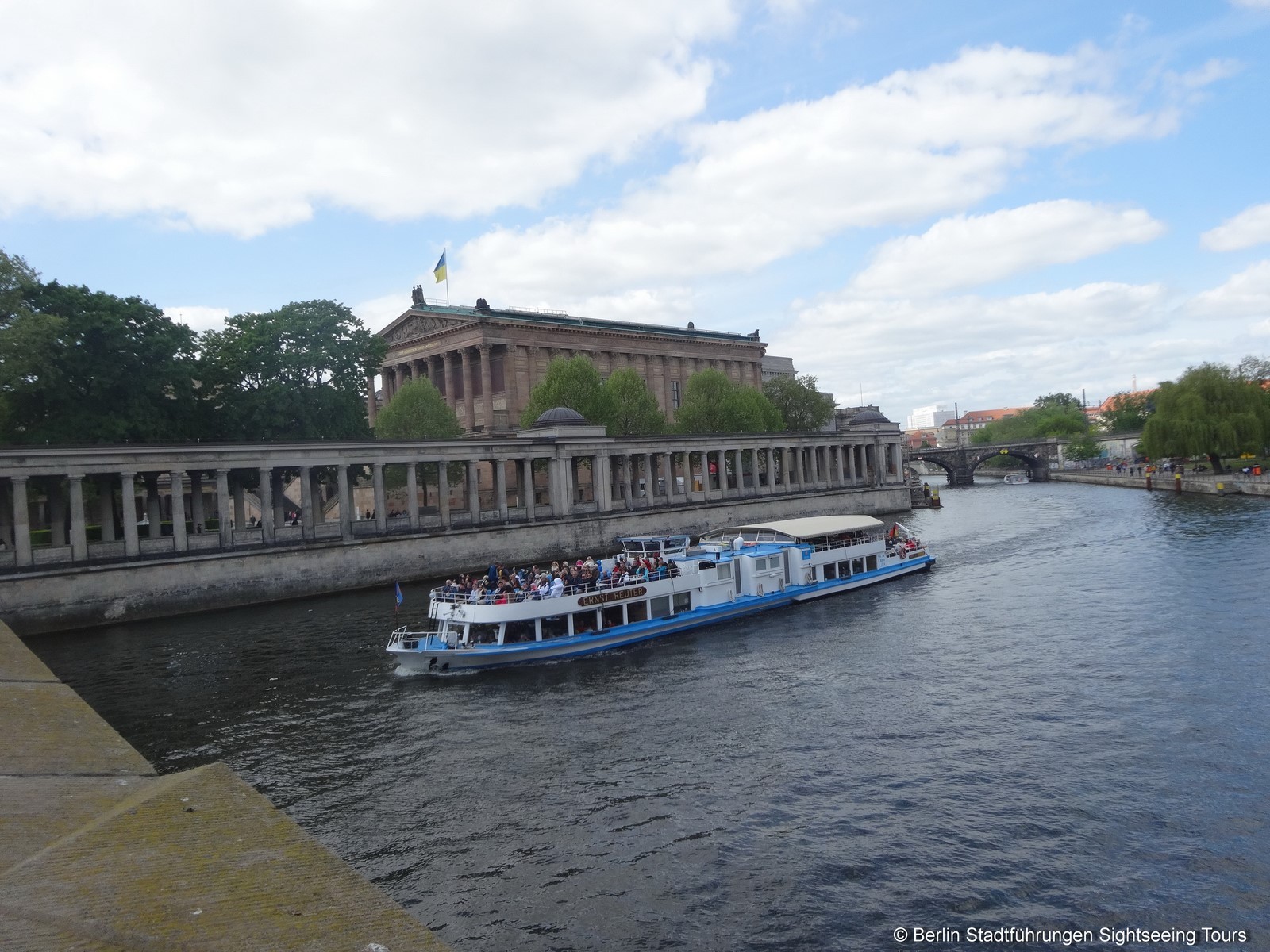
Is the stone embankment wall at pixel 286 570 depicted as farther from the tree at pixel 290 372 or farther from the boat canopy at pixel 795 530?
the boat canopy at pixel 795 530

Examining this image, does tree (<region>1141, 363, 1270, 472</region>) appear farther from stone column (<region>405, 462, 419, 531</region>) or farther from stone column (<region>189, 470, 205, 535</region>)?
stone column (<region>189, 470, 205, 535</region>)


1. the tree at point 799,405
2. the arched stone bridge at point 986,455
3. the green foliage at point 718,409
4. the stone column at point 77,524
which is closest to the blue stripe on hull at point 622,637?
the stone column at point 77,524

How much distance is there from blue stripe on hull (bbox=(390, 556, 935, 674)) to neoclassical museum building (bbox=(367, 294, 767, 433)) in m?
61.2

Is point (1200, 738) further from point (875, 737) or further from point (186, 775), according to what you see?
point (186, 775)

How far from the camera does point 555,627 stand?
3909 cm

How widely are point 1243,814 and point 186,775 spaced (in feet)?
68.5

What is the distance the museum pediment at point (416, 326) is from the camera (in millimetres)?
114688

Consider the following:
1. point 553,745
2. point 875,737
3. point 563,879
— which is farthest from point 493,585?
point 563,879

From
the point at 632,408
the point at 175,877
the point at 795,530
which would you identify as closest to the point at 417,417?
the point at 632,408

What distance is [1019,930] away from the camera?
644 inches

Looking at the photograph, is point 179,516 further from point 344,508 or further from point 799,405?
point 799,405

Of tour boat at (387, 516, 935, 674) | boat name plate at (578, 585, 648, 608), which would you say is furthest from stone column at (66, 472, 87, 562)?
boat name plate at (578, 585, 648, 608)

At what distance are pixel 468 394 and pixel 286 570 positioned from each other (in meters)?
59.1

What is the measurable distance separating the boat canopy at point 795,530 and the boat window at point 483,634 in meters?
18.4
